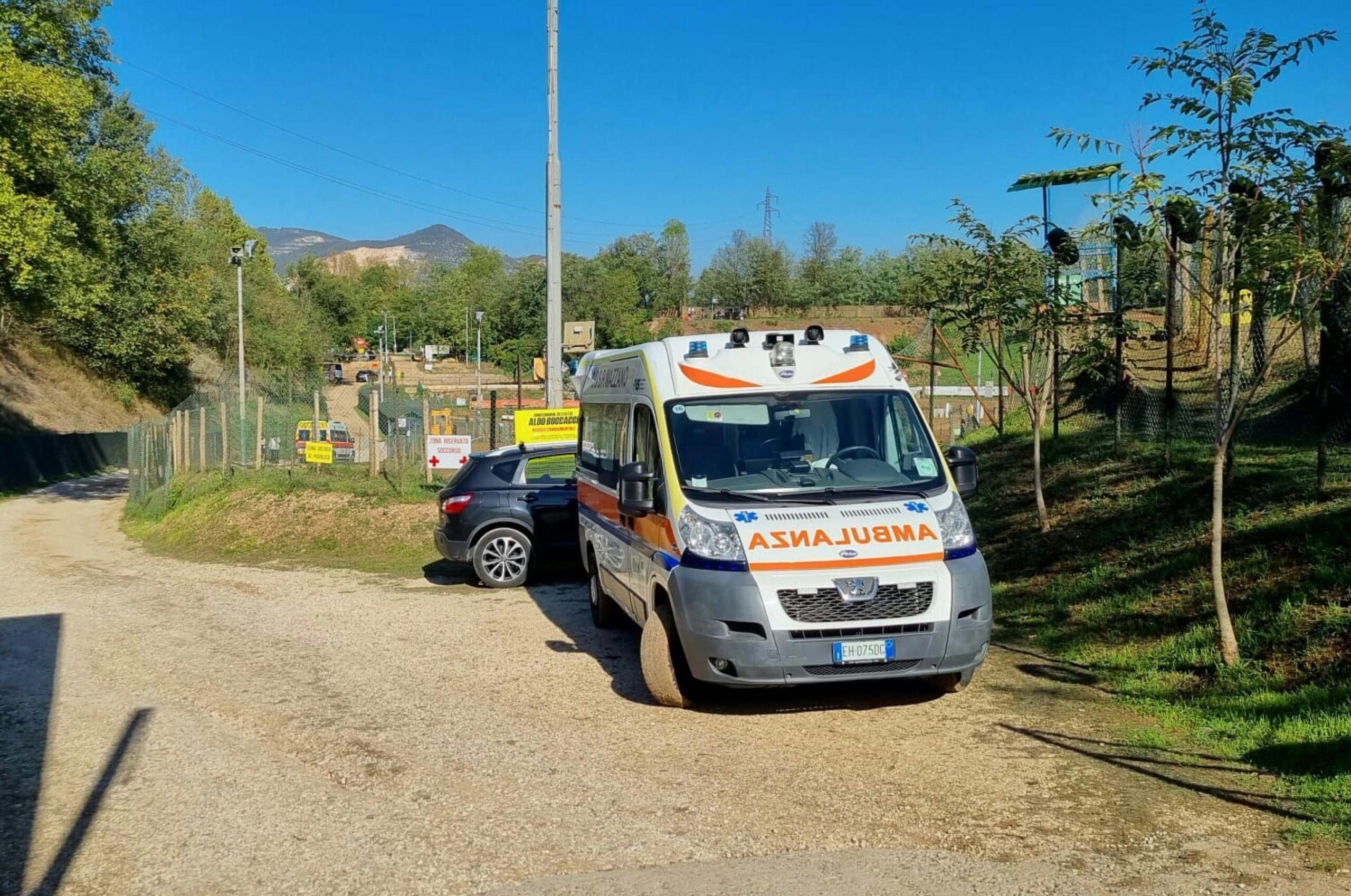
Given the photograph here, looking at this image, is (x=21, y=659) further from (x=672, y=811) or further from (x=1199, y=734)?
(x=1199, y=734)

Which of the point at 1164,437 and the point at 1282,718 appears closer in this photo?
the point at 1282,718

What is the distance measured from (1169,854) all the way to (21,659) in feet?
30.2

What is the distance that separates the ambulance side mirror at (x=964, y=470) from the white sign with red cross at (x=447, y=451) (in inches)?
485

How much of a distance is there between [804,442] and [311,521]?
43.2 feet

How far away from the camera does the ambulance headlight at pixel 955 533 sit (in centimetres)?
683

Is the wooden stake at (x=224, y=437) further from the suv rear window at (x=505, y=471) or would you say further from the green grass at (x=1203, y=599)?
the green grass at (x=1203, y=599)

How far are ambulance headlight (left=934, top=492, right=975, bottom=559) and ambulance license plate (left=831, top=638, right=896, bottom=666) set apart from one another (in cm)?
71

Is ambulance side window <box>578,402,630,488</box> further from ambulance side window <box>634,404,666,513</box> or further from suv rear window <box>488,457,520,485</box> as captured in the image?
suv rear window <box>488,457,520,485</box>

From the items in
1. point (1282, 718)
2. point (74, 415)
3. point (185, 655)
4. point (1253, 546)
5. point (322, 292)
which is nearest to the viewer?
point (1282, 718)

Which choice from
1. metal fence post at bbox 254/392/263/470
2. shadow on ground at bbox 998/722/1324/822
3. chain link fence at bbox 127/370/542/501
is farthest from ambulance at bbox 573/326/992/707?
metal fence post at bbox 254/392/263/470

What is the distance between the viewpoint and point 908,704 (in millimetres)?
7254

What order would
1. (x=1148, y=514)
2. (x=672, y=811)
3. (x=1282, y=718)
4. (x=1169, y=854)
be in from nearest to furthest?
(x=1169, y=854) → (x=672, y=811) → (x=1282, y=718) → (x=1148, y=514)

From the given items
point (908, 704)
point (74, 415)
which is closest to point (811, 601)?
point (908, 704)

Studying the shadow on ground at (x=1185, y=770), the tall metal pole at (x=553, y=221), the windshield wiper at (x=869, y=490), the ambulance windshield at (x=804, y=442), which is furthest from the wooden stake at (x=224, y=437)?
the shadow on ground at (x=1185, y=770)
